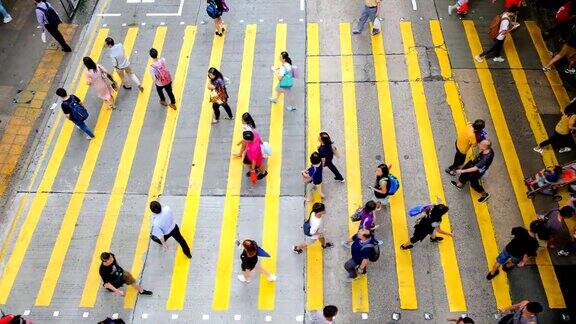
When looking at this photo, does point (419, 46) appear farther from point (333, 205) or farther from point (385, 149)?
point (333, 205)

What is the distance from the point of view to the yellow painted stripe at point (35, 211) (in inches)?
378

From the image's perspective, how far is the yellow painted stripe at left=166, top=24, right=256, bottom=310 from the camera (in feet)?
30.7

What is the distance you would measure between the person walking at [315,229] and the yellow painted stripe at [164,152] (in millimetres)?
3269

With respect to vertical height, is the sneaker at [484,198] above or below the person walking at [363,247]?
above

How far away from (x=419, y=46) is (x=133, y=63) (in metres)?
8.21

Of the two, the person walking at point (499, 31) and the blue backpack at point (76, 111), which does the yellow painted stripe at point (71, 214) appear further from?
the person walking at point (499, 31)

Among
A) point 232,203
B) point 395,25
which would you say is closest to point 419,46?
point 395,25

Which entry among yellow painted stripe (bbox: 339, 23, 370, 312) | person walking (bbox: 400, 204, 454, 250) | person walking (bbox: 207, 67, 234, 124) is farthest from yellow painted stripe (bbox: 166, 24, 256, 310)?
Result: person walking (bbox: 400, 204, 454, 250)

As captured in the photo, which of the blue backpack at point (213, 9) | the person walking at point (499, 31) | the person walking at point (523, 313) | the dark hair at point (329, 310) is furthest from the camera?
the blue backpack at point (213, 9)

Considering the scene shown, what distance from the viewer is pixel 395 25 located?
13.9 meters

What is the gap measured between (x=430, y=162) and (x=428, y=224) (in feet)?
9.02

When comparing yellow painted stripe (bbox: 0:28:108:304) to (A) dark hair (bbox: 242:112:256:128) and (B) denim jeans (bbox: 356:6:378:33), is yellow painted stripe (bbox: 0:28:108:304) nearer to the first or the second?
(A) dark hair (bbox: 242:112:256:128)

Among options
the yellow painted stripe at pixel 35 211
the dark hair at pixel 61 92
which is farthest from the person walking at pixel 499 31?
the yellow painted stripe at pixel 35 211

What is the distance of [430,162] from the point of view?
10.9 meters
